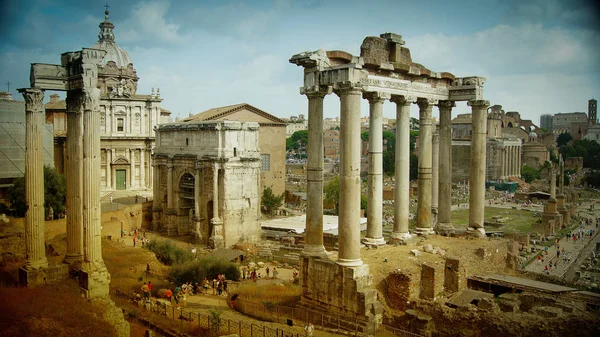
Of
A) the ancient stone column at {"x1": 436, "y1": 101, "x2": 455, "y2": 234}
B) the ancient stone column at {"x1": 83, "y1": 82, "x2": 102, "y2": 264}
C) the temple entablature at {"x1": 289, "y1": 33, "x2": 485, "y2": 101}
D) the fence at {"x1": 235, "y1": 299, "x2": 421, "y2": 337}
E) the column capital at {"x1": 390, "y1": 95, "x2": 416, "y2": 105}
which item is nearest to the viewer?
the fence at {"x1": 235, "y1": 299, "x2": 421, "y2": 337}

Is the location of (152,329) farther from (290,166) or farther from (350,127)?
(290,166)

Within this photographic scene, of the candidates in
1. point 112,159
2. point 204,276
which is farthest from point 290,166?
point 204,276

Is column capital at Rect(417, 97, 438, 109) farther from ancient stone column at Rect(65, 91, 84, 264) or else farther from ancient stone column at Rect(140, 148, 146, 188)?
ancient stone column at Rect(140, 148, 146, 188)

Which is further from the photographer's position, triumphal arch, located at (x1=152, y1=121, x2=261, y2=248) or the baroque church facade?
the baroque church facade

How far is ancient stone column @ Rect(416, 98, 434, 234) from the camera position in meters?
19.1

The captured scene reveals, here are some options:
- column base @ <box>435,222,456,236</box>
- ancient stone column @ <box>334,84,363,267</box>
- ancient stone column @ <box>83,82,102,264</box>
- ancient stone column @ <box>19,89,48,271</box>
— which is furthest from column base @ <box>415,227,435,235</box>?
ancient stone column @ <box>19,89,48,271</box>

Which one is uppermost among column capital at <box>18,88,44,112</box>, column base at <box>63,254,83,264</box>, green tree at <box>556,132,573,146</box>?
green tree at <box>556,132,573,146</box>

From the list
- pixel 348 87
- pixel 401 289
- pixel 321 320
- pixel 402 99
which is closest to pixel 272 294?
pixel 321 320

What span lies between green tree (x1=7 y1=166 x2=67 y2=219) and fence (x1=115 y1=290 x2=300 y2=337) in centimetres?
1594

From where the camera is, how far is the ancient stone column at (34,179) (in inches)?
596

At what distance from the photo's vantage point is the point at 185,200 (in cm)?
3794

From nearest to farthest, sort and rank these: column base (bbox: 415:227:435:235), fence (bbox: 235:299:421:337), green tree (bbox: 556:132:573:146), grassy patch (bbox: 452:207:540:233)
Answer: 1. fence (bbox: 235:299:421:337)
2. column base (bbox: 415:227:435:235)
3. grassy patch (bbox: 452:207:540:233)
4. green tree (bbox: 556:132:573:146)

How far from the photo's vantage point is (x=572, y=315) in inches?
443

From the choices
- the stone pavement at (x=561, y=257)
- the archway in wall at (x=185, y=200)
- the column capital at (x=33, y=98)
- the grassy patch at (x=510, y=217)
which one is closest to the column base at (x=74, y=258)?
the column capital at (x=33, y=98)
